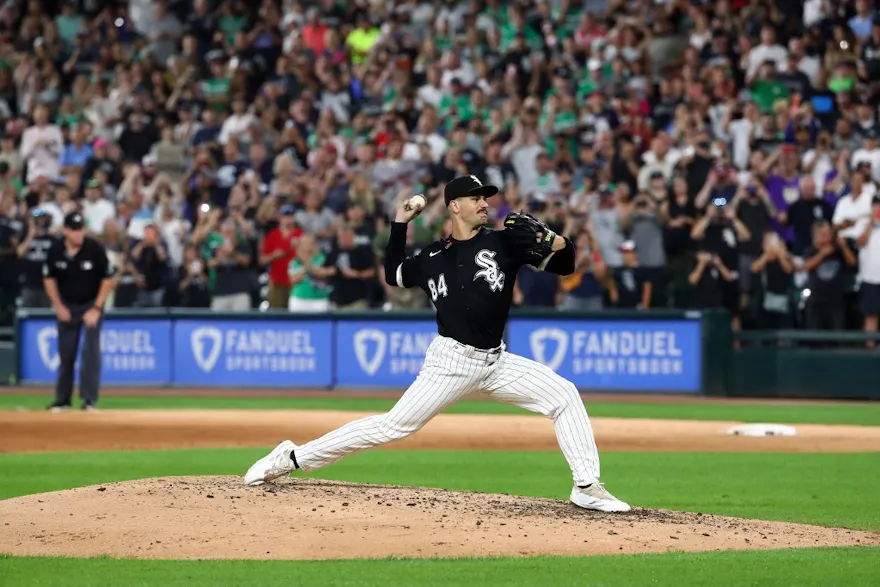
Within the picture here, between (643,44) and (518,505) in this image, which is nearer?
(518,505)

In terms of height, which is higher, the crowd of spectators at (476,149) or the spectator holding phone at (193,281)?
the crowd of spectators at (476,149)

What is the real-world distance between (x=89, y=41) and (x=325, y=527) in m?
22.3

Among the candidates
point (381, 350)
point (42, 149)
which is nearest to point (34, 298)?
point (42, 149)

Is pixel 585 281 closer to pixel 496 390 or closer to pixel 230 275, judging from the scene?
pixel 230 275

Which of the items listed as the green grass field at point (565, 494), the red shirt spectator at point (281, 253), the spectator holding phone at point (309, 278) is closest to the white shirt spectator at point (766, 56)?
the green grass field at point (565, 494)

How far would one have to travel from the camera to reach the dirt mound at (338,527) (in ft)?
26.2

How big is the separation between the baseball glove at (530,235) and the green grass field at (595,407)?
964 cm

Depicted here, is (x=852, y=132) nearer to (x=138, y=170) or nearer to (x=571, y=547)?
(x=138, y=170)

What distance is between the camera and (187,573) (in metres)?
7.28

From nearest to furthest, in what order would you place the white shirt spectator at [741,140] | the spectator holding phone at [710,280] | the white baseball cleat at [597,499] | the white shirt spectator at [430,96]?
the white baseball cleat at [597,499]
the spectator holding phone at [710,280]
the white shirt spectator at [741,140]
the white shirt spectator at [430,96]

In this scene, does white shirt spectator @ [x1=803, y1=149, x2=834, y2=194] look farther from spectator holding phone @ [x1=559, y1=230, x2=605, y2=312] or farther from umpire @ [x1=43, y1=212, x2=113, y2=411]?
umpire @ [x1=43, y1=212, x2=113, y2=411]

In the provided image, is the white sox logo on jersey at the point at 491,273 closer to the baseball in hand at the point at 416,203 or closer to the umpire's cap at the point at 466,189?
the umpire's cap at the point at 466,189

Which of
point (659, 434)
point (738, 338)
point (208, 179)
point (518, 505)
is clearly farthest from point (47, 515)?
point (208, 179)

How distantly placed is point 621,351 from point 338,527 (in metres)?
13.5
